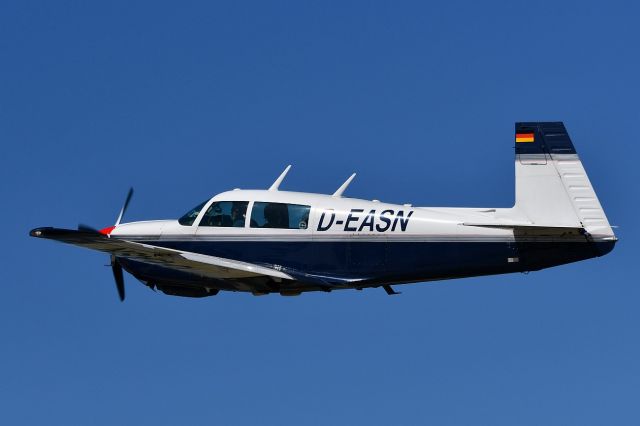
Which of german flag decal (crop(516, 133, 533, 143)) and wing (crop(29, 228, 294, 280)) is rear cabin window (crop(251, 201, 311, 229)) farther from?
german flag decal (crop(516, 133, 533, 143))

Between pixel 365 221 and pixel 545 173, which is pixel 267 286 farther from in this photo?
pixel 545 173

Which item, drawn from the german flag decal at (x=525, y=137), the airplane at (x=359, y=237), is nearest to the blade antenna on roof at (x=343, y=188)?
the airplane at (x=359, y=237)

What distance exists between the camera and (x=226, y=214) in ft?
84.3

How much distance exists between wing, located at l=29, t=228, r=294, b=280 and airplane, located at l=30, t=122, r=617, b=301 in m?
0.02

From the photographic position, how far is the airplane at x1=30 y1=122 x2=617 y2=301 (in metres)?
23.9

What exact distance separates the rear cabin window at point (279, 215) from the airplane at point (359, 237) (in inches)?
0.7

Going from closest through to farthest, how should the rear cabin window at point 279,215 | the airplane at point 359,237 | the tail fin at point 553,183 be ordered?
1. the tail fin at point 553,183
2. the airplane at point 359,237
3. the rear cabin window at point 279,215

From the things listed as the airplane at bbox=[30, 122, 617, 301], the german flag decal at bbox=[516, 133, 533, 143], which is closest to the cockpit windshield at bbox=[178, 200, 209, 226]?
the airplane at bbox=[30, 122, 617, 301]

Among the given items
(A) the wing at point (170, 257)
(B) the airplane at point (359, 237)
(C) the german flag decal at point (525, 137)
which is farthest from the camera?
(C) the german flag decal at point (525, 137)

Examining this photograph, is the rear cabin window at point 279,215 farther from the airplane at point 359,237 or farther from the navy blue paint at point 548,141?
the navy blue paint at point 548,141

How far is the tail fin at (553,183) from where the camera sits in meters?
23.8

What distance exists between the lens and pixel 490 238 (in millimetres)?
24094

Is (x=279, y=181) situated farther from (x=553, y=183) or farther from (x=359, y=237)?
(x=553, y=183)

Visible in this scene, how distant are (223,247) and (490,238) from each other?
4.61 m
